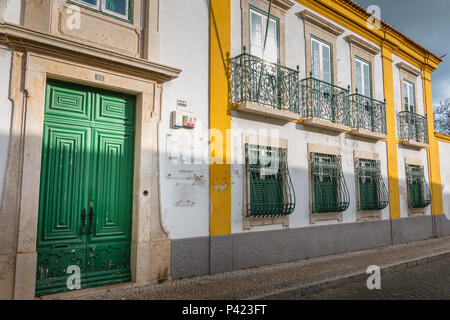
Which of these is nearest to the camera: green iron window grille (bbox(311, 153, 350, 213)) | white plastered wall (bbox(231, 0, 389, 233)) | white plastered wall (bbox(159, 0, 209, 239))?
white plastered wall (bbox(159, 0, 209, 239))

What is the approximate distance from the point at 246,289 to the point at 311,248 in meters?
3.38

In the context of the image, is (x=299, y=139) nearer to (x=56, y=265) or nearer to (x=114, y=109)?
(x=114, y=109)

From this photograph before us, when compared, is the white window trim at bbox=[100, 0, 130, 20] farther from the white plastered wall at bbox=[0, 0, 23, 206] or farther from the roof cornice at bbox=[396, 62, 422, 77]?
the roof cornice at bbox=[396, 62, 422, 77]

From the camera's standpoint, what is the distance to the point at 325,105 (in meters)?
9.07

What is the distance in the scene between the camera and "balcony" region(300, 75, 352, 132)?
866 cm

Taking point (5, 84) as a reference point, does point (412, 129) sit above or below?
above

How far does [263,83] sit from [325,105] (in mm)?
2263

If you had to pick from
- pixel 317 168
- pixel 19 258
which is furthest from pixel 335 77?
pixel 19 258

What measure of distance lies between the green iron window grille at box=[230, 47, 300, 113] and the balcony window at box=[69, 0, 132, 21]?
226cm

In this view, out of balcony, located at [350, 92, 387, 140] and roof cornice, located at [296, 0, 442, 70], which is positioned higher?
roof cornice, located at [296, 0, 442, 70]

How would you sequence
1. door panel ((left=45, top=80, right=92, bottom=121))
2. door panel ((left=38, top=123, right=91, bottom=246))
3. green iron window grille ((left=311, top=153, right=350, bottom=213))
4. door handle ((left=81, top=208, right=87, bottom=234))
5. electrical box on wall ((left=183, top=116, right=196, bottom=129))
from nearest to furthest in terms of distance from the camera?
door panel ((left=38, top=123, right=91, bottom=246)) < door panel ((left=45, top=80, right=92, bottom=121)) < door handle ((left=81, top=208, right=87, bottom=234)) < electrical box on wall ((left=183, top=116, right=196, bottom=129)) < green iron window grille ((left=311, top=153, right=350, bottom=213))

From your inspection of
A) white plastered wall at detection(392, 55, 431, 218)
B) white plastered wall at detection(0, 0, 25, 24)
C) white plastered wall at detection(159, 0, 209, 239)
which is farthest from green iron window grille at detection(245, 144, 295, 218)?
white plastered wall at detection(392, 55, 431, 218)

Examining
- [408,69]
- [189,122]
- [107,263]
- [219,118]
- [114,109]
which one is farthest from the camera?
[408,69]

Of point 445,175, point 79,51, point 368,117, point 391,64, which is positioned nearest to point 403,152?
point 368,117
